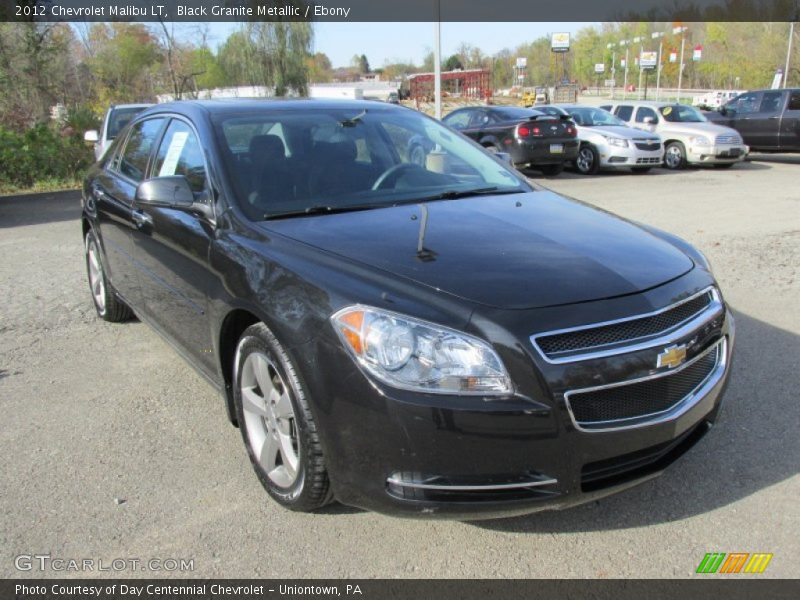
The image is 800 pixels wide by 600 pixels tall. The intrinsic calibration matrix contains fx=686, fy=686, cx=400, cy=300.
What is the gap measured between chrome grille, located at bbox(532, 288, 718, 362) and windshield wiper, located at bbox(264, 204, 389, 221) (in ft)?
4.37

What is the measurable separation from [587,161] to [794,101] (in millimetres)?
5797

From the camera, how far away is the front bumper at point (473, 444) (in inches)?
88.5

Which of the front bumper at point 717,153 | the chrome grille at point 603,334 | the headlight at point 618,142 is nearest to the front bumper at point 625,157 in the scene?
the headlight at point 618,142

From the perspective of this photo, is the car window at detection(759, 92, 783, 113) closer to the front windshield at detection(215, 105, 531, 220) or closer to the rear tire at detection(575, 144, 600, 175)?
the rear tire at detection(575, 144, 600, 175)

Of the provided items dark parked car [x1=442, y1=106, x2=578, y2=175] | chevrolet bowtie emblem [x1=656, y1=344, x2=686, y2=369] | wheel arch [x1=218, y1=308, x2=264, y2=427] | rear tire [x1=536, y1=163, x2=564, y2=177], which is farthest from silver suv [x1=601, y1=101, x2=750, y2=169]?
wheel arch [x1=218, y1=308, x2=264, y2=427]

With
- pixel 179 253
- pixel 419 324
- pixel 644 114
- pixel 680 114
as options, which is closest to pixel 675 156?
pixel 680 114

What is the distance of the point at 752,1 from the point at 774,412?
176ft

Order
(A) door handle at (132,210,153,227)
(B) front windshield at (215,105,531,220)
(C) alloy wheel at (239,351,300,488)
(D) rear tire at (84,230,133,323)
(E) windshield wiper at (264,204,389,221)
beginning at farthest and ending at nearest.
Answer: (D) rear tire at (84,230,133,323) < (A) door handle at (132,210,153,227) < (B) front windshield at (215,105,531,220) < (E) windshield wiper at (264,204,389,221) < (C) alloy wheel at (239,351,300,488)

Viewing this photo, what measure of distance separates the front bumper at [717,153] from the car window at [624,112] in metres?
2.28

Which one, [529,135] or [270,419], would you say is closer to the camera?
[270,419]

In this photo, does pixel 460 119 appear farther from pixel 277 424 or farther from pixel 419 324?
pixel 419 324

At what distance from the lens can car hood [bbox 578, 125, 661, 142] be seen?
1597 centimetres

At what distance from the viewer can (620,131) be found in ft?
53.2
